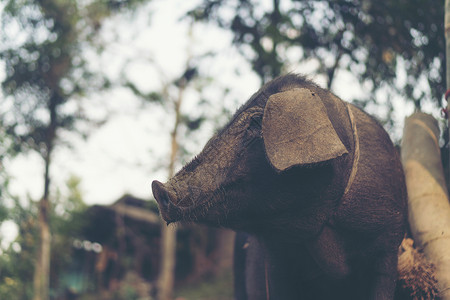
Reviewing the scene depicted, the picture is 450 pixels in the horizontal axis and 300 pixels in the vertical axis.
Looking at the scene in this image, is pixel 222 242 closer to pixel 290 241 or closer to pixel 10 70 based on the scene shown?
pixel 10 70

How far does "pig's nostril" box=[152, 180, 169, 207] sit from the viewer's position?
5.95ft

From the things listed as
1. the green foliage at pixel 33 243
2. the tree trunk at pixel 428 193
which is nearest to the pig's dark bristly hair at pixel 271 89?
the tree trunk at pixel 428 193

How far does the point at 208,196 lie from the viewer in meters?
1.96

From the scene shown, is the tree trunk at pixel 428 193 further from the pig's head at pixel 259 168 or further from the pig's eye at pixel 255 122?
the pig's eye at pixel 255 122

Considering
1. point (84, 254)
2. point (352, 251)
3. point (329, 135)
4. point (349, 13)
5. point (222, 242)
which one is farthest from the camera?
point (84, 254)

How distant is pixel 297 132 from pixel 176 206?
0.58 meters

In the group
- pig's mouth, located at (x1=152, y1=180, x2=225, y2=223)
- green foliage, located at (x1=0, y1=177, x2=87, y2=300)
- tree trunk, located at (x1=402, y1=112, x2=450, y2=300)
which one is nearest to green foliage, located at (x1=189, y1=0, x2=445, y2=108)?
tree trunk, located at (x1=402, y1=112, x2=450, y2=300)

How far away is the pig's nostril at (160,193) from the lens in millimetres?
1815

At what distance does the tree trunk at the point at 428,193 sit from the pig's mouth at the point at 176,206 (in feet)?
4.31

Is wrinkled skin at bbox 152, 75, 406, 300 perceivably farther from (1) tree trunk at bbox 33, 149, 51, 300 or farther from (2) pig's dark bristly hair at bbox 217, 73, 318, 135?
(1) tree trunk at bbox 33, 149, 51, 300

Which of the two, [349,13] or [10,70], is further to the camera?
[10,70]

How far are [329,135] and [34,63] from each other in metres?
11.5

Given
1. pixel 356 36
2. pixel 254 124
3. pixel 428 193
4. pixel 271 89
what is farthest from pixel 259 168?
pixel 356 36

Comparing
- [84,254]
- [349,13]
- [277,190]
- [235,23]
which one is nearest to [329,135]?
[277,190]
